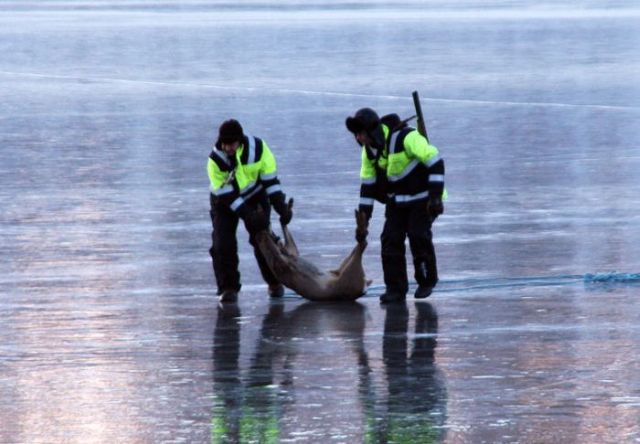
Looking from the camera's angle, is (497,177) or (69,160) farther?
(69,160)

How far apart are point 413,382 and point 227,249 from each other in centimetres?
366

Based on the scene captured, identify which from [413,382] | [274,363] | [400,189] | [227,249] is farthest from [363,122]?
[413,382]

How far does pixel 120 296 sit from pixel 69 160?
10093 millimetres

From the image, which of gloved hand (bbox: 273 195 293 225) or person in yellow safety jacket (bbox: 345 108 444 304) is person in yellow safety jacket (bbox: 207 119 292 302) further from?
person in yellow safety jacket (bbox: 345 108 444 304)

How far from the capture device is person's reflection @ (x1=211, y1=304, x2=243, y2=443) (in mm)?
8500

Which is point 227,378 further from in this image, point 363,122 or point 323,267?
point 323,267

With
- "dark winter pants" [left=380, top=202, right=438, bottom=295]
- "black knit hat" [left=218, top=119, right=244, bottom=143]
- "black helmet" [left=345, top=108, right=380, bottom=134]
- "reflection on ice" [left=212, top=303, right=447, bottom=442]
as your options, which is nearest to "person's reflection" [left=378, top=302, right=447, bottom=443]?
"reflection on ice" [left=212, top=303, right=447, bottom=442]

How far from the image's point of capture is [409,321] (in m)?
11.7

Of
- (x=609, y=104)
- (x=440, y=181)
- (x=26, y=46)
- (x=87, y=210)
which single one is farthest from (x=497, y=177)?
(x=26, y=46)

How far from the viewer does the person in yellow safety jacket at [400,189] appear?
40.4ft

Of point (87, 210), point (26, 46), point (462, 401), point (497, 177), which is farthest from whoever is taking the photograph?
point (26, 46)

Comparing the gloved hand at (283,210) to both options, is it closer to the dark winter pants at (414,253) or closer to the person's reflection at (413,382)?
the dark winter pants at (414,253)

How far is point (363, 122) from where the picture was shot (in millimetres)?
12219

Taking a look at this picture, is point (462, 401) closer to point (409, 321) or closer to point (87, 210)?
point (409, 321)
